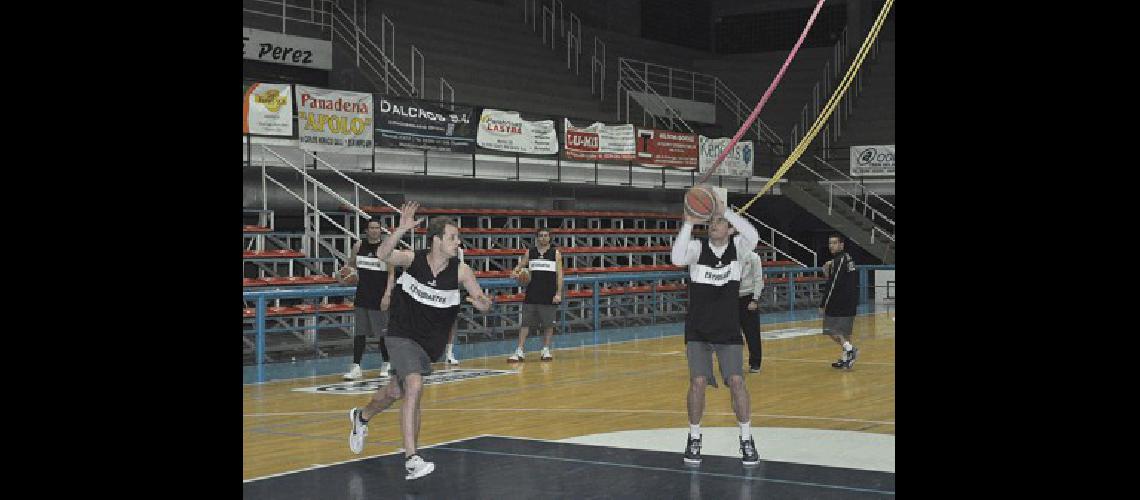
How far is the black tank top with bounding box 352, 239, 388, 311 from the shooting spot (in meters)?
15.3

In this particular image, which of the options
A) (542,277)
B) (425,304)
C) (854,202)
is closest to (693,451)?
(425,304)

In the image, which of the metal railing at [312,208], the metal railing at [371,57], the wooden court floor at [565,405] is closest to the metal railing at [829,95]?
the metal railing at [371,57]

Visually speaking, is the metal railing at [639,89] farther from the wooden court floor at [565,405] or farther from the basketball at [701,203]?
the basketball at [701,203]

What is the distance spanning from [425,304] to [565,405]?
484 cm

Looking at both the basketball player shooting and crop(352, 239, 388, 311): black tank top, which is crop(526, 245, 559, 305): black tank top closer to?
crop(352, 239, 388, 311): black tank top

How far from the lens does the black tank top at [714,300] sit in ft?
31.1

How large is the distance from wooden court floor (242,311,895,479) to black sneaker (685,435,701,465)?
6.07 ft

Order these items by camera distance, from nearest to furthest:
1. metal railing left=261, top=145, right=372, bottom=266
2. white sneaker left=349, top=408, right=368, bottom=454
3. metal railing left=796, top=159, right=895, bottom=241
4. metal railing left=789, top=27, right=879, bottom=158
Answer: white sneaker left=349, top=408, right=368, bottom=454 → metal railing left=261, top=145, right=372, bottom=266 → metal railing left=796, top=159, right=895, bottom=241 → metal railing left=789, top=27, right=879, bottom=158

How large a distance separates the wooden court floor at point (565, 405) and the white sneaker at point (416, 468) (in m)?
1.27

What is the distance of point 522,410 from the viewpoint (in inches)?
520

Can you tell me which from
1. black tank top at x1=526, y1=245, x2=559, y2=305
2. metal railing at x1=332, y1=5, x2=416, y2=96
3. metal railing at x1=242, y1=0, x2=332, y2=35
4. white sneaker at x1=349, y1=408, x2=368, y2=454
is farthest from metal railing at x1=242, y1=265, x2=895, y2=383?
metal railing at x1=242, y1=0, x2=332, y2=35
